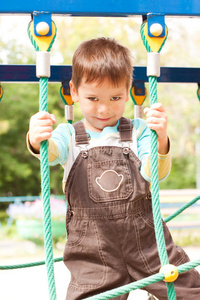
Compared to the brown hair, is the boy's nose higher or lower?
lower

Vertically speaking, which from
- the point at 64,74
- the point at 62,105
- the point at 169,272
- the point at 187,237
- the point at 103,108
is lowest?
the point at 187,237

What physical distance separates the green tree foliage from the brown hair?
30.7ft

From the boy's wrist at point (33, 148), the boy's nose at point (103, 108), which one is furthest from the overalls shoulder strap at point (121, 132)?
the boy's wrist at point (33, 148)

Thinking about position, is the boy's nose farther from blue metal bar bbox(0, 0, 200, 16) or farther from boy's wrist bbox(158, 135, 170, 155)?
blue metal bar bbox(0, 0, 200, 16)

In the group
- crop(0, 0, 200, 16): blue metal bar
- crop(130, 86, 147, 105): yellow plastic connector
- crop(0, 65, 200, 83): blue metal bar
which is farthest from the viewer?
crop(130, 86, 147, 105): yellow plastic connector

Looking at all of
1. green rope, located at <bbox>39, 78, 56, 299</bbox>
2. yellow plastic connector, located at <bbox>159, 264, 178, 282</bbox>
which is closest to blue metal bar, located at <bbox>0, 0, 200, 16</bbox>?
green rope, located at <bbox>39, 78, 56, 299</bbox>

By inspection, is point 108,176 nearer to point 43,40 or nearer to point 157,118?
point 157,118

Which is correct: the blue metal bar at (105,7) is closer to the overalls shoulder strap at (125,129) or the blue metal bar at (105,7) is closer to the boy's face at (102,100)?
the boy's face at (102,100)

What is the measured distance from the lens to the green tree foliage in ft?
36.3

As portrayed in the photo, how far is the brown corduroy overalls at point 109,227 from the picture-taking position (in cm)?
159

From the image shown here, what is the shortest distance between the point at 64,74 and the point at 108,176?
97 cm

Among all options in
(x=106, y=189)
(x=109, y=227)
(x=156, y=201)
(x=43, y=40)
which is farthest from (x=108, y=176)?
(x=43, y=40)

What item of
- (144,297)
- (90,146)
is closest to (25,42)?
(144,297)

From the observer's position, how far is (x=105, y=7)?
1.33 metres
